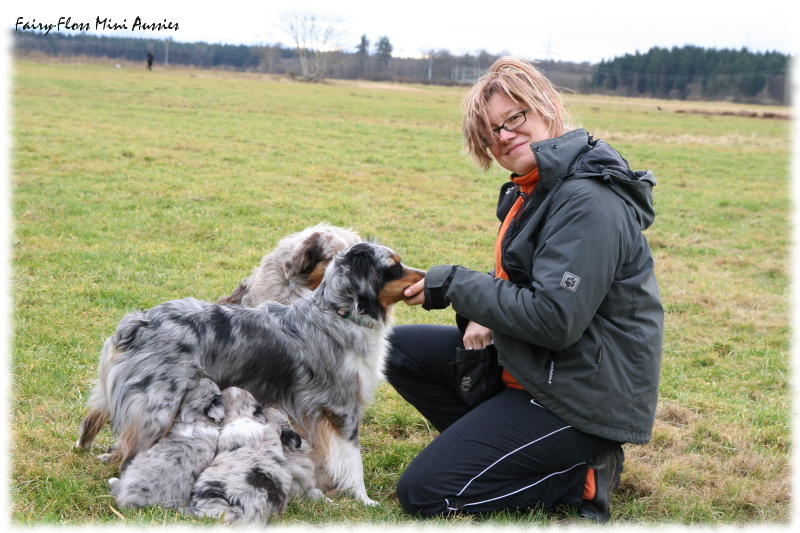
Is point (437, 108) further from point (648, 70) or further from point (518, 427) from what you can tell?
point (648, 70)

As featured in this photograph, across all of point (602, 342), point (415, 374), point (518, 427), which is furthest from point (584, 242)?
point (415, 374)

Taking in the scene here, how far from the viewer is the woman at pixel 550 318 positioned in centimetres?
353

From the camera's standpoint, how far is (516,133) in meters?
4.00

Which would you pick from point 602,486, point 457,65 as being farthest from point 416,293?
point 457,65

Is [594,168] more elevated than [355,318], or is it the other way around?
[594,168]

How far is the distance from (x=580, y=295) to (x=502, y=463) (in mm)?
1065

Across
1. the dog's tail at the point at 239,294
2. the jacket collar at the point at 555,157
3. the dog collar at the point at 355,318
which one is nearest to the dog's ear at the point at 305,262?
the dog's tail at the point at 239,294

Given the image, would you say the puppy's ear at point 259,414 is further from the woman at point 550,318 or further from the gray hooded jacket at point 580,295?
the gray hooded jacket at point 580,295

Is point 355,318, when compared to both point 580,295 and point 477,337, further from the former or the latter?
point 580,295

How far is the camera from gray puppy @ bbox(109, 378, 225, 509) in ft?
12.0

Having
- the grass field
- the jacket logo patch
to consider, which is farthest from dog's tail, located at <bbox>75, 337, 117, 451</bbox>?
the jacket logo patch

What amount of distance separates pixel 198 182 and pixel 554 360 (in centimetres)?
1077

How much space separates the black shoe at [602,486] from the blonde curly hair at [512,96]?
185 cm

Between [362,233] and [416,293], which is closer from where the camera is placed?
[416,293]
